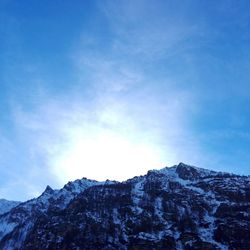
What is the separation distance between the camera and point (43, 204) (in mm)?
186125

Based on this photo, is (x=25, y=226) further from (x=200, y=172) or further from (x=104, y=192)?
(x=200, y=172)

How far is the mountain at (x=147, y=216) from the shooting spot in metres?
131

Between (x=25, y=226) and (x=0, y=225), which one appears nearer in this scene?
(x=25, y=226)

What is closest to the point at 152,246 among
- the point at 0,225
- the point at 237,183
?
the point at 237,183

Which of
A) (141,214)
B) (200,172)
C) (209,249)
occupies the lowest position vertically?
(209,249)

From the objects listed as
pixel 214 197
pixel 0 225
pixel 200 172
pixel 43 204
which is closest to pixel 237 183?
pixel 214 197

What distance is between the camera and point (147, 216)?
480 ft

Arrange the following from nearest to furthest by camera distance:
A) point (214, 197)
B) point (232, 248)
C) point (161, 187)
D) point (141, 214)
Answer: point (232, 248) → point (141, 214) → point (214, 197) → point (161, 187)

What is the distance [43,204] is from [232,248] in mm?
93976

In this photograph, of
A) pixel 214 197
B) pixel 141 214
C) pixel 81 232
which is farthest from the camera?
pixel 214 197

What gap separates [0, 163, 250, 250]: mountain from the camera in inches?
5162

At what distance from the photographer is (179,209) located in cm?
14925

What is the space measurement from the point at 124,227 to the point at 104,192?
31.3 metres

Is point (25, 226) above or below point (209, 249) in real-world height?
above
